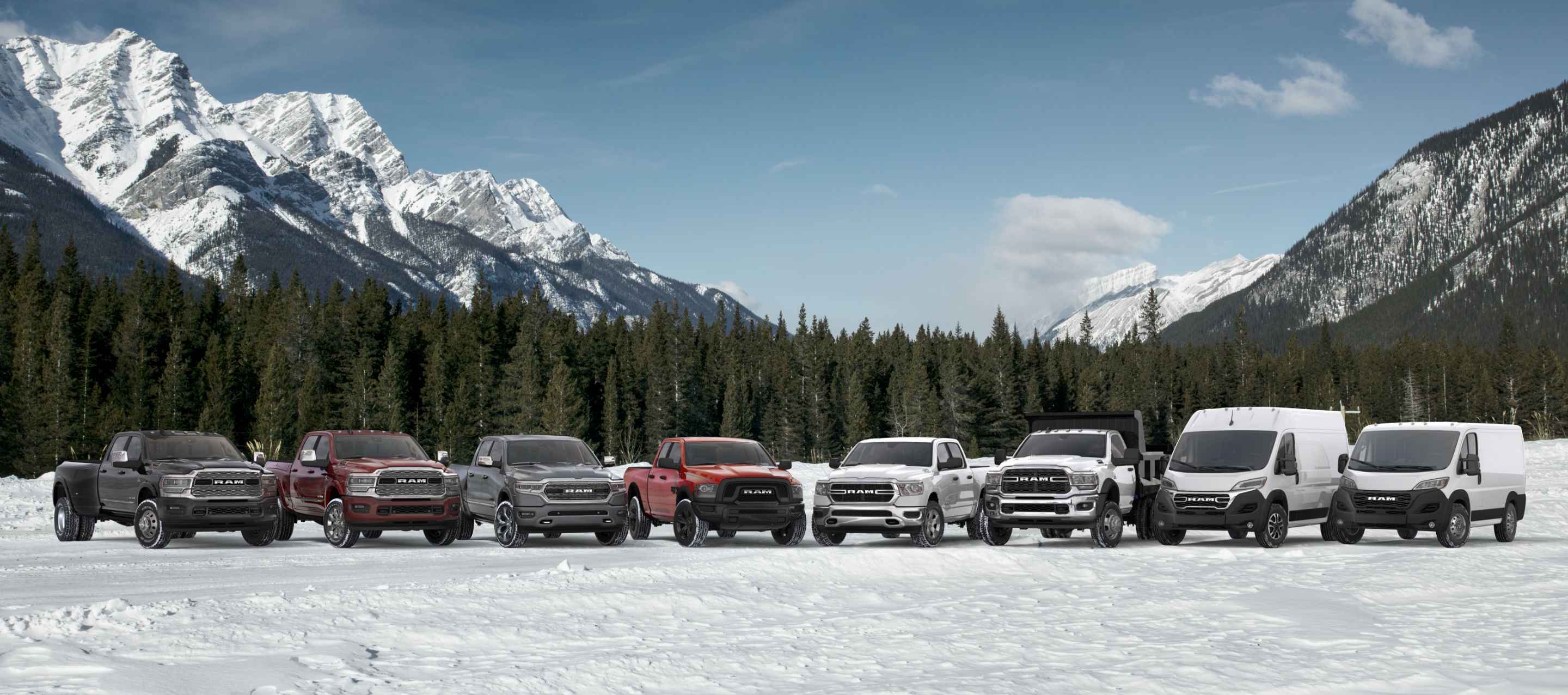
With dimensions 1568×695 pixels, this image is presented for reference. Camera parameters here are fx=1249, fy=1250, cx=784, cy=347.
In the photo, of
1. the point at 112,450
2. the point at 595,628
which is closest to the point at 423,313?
the point at 112,450

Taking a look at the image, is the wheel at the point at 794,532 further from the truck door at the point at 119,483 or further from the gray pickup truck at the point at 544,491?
the truck door at the point at 119,483

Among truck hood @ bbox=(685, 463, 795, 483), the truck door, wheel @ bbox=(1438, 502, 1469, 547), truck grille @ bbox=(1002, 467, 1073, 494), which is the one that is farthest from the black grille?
the truck door

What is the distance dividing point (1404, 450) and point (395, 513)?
61.3 feet

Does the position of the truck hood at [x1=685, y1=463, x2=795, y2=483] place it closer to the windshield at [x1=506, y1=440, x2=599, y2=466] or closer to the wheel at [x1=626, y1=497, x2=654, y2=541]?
the wheel at [x1=626, y1=497, x2=654, y2=541]

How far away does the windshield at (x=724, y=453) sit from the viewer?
2342 cm

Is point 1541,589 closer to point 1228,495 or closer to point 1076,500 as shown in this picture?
point 1228,495

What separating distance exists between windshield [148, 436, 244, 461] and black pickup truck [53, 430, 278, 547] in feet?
0.05

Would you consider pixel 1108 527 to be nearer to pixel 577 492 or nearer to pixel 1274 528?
pixel 1274 528

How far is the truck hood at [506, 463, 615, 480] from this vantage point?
22.2 metres

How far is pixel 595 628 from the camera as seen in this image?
1252 centimetres

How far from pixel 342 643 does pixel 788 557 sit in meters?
8.39

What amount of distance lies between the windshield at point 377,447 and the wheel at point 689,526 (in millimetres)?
4778

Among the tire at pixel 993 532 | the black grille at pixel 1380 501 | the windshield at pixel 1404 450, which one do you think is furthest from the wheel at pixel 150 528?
the windshield at pixel 1404 450

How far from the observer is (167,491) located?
69.5ft
